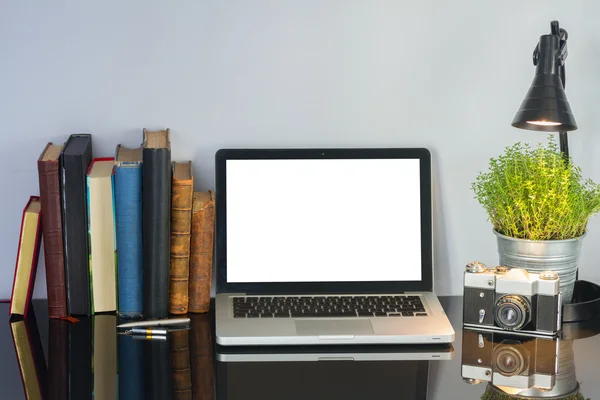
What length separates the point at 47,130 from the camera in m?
1.48

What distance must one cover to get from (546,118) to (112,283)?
0.79 meters

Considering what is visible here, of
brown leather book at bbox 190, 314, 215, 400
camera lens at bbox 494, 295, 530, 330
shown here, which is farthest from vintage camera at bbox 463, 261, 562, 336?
brown leather book at bbox 190, 314, 215, 400

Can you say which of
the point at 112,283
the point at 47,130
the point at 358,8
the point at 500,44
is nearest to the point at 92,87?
the point at 47,130

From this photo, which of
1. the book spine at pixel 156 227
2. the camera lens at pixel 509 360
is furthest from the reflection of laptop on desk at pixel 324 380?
the book spine at pixel 156 227

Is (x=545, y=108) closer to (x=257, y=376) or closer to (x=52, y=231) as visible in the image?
(x=257, y=376)

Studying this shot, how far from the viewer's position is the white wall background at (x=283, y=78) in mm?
1455

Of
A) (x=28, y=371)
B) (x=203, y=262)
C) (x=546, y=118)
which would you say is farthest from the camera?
(x=203, y=262)

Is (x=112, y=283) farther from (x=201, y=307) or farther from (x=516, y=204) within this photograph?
(x=516, y=204)

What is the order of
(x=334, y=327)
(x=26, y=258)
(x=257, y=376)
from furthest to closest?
1. (x=26, y=258)
2. (x=334, y=327)
3. (x=257, y=376)

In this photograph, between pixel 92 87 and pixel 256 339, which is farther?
pixel 92 87

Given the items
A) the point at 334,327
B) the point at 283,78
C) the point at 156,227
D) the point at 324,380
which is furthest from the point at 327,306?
the point at 283,78

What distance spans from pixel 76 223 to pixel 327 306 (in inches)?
17.8

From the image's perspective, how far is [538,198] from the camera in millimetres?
1363

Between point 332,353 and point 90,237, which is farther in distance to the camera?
point 90,237
